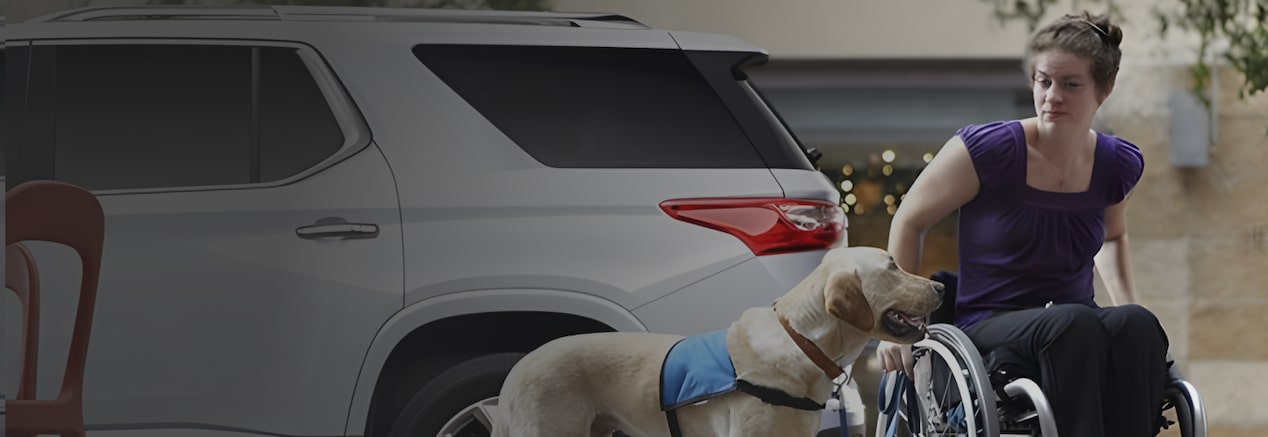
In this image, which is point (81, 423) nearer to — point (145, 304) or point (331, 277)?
point (145, 304)

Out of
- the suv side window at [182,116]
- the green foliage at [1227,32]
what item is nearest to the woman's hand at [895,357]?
the suv side window at [182,116]

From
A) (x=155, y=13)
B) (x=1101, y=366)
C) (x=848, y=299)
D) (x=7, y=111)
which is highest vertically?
(x=155, y=13)

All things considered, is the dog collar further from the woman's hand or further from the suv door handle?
the suv door handle

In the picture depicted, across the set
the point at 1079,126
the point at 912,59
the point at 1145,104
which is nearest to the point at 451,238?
the point at 1079,126

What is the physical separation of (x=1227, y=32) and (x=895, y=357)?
2310mm

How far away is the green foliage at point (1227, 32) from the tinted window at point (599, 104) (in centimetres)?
207

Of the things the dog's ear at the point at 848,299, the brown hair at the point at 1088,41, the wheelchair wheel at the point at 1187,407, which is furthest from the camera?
the brown hair at the point at 1088,41

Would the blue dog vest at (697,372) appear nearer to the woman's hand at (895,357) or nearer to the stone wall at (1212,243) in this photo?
the woman's hand at (895,357)

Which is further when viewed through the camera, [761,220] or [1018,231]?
[761,220]

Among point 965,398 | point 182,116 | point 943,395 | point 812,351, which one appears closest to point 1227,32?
point 943,395

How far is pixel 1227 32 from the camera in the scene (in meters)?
4.30

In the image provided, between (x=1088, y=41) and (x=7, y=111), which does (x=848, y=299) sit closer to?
(x=1088, y=41)

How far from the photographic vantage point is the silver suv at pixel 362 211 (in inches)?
108

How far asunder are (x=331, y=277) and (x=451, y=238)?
0.84ft
